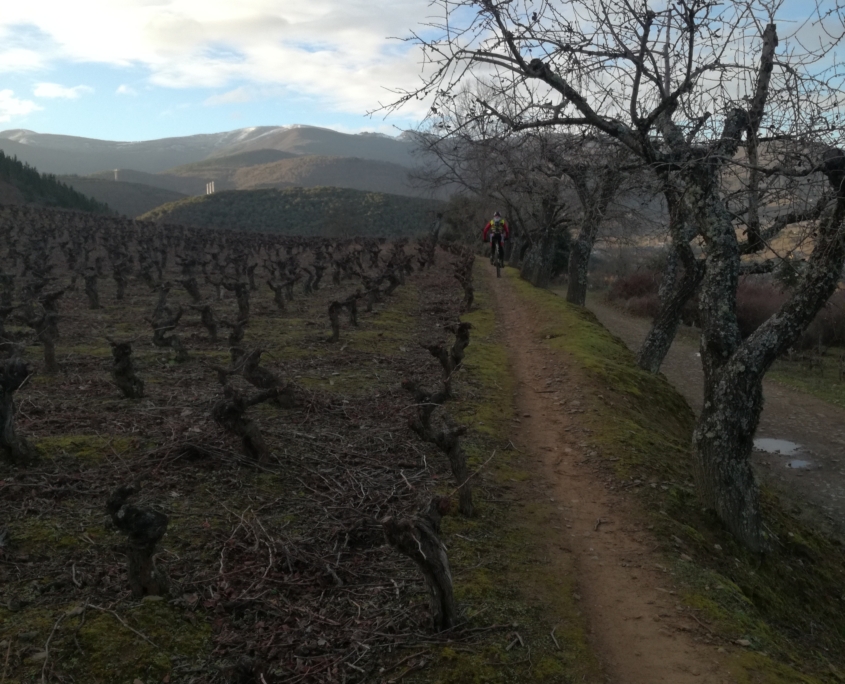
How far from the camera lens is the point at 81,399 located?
843 cm

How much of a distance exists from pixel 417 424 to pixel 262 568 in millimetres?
2042

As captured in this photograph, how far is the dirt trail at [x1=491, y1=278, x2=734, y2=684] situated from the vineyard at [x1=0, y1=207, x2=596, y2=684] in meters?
0.34

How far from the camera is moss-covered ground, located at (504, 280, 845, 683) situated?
4.95 m

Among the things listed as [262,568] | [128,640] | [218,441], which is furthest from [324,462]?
[128,640]

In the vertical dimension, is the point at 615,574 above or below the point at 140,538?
below

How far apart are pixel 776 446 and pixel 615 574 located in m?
9.18

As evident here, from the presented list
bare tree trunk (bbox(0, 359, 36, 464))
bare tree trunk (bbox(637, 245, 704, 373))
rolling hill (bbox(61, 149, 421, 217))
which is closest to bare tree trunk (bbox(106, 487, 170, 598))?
bare tree trunk (bbox(0, 359, 36, 464))

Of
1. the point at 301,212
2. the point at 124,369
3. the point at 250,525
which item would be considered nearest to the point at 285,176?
the point at 301,212

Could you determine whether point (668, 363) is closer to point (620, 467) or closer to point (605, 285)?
point (620, 467)

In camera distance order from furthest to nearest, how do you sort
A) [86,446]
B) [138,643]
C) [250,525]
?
[86,446] → [250,525] → [138,643]

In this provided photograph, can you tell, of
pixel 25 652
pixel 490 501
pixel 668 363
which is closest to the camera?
pixel 25 652

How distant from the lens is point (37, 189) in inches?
2203

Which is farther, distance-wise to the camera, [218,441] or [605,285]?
[605,285]

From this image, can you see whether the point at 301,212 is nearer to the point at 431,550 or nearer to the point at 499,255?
the point at 499,255
